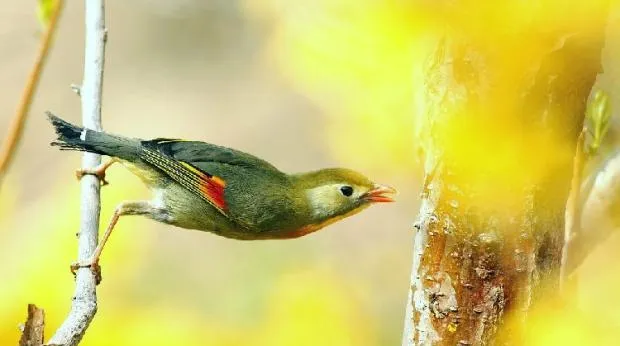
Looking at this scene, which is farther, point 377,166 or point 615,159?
point 377,166

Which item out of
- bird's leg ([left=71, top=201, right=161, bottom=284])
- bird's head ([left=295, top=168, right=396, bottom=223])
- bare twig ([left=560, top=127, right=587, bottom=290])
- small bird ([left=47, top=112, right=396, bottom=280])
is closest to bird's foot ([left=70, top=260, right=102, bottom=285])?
bird's leg ([left=71, top=201, right=161, bottom=284])

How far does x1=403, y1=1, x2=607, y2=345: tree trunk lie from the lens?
748 millimetres

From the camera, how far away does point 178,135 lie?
12.6ft

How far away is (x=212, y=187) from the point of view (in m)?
1.43

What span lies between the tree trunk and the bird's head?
0.45 meters

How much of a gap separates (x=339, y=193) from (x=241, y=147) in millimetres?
2518

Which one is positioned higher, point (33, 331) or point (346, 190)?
point (346, 190)

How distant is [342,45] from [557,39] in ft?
1.47

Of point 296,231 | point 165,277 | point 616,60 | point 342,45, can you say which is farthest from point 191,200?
point 165,277

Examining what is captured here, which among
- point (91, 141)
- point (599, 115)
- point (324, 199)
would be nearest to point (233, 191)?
point (324, 199)

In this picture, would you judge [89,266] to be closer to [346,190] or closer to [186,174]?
[186,174]

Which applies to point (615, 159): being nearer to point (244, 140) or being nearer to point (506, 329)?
point (506, 329)

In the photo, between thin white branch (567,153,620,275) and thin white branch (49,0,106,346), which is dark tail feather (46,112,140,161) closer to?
thin white branch (49,0,106,346)

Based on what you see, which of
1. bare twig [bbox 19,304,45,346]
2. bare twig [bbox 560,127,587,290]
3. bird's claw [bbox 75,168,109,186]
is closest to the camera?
bare twig [bbox 19,304,45,346]
